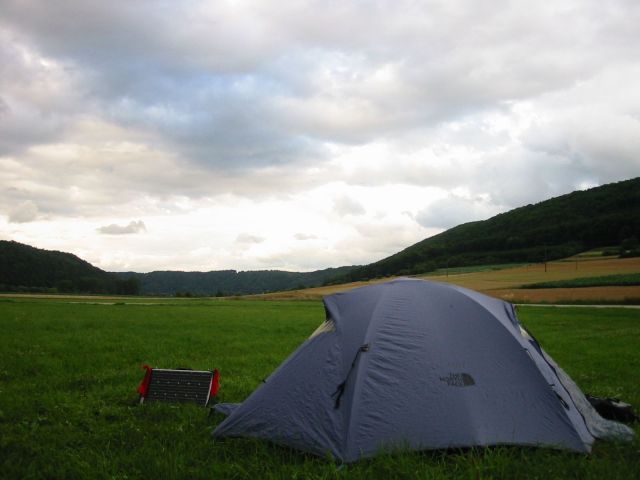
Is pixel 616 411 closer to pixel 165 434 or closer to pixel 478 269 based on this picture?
pixel 165 434

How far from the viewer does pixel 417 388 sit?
5785mm

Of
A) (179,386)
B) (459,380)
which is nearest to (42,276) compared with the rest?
(179,386)

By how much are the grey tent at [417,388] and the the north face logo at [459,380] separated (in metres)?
0.01

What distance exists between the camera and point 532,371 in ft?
20.1

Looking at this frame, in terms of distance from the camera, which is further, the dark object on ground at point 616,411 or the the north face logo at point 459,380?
the dark object on ground at point 616,411

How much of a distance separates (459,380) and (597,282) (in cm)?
5804

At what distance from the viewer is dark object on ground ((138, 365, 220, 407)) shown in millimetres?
8023

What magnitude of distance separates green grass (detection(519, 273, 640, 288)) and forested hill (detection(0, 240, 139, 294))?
114162 mm

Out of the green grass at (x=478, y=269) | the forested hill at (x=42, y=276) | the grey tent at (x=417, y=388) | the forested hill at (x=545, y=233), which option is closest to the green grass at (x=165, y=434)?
the grey tent at (x=417, y=388)

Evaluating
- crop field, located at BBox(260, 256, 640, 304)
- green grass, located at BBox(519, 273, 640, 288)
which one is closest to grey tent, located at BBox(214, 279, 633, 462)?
crop field, located at BBox(260, 256, 640, 304)

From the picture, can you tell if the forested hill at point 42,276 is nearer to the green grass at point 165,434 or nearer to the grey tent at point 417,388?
the green grass at point 165,434

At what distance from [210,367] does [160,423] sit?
5.00m

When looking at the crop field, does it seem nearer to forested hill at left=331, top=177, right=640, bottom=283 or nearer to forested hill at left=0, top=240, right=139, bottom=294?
forested hill at left=331, top=177, right=640, bottom=283

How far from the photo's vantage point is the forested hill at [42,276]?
138500 mm
